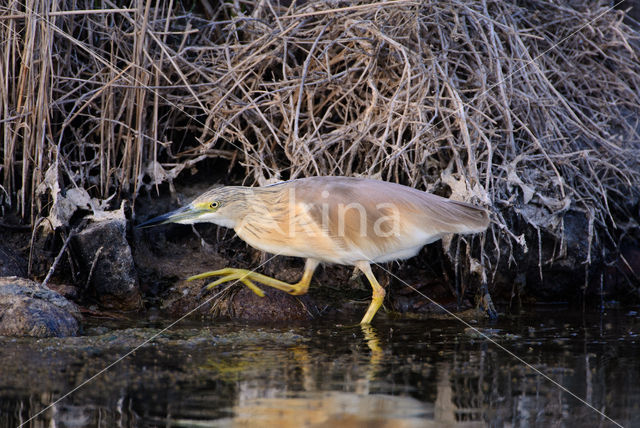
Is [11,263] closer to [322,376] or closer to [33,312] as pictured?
[33,312]

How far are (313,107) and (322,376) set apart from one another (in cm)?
316

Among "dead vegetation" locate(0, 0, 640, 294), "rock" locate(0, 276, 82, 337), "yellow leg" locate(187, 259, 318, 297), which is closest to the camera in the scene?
"rock" locate(0, 276, 82, 337)

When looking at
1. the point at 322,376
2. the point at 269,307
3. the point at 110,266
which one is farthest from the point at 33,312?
the point at 322,376

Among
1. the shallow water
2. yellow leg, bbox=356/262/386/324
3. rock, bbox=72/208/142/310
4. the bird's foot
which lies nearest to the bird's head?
the bird's foot

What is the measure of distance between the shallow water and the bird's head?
30.8 inches

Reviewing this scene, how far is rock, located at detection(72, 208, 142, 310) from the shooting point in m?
5.85

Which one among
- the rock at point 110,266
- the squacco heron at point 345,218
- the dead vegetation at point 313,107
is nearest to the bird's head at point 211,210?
the squacco heron at point 345,218

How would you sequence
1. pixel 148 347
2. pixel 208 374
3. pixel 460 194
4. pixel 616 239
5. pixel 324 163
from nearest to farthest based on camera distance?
pixel 208 374 < pixel 148 347 < pixel 460 194 < pixel 324 163 < pixel 616 239

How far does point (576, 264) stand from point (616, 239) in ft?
2.11

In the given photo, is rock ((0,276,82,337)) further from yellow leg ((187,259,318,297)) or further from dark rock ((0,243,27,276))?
yellow leg ((187,259,318,297))

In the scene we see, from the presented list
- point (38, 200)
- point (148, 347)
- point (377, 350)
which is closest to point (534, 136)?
point (377, 350)

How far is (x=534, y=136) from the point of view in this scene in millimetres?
6426

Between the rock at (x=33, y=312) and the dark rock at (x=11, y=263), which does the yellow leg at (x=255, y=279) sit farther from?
the dark rock at (x=11, y=263)

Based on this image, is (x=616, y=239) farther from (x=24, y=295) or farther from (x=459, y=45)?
(x=24, y=295)
